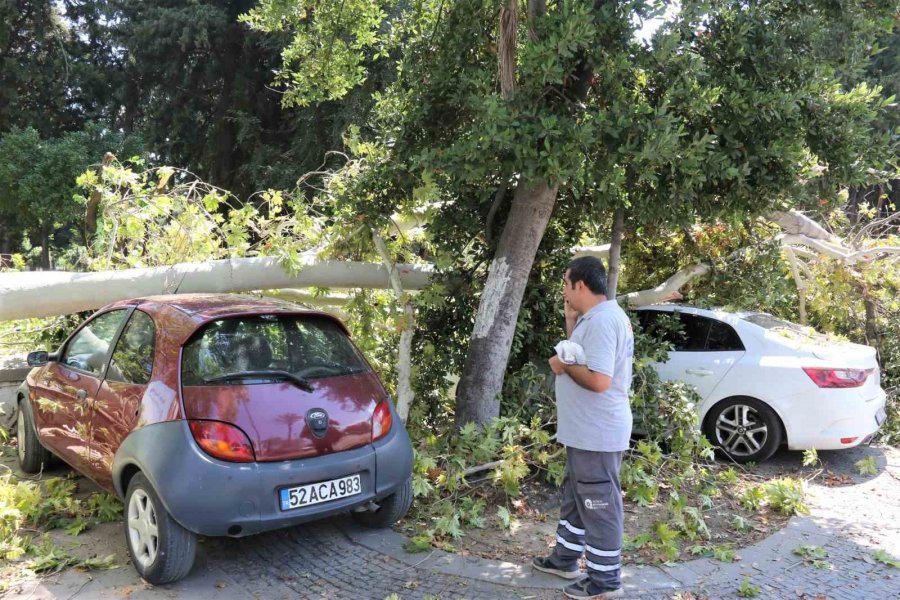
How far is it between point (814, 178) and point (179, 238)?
20.6 ft

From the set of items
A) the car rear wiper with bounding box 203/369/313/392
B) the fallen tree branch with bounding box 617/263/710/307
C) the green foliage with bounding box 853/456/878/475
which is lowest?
the green foliage with bounding box 853/456/878/475

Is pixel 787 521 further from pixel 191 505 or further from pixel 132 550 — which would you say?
pixel 132 550

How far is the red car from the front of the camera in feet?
11.6

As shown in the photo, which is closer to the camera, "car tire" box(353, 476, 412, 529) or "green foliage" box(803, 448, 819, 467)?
"car tire" box(353, 476, 412, 529)

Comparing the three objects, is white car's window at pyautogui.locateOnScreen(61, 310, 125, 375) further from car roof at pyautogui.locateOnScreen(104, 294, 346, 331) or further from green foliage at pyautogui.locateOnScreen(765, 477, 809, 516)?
green foliage at pyautogui.locateOnScreen(765, 477, 809, 516)

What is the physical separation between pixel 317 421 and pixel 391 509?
101 centimetres

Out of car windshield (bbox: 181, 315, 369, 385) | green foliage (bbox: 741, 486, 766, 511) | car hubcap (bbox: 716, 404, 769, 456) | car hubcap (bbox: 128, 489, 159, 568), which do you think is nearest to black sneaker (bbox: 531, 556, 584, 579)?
car windshield (bbox: 181, 315, 369, 385)

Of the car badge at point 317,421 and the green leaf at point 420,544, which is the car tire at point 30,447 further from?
the green leaf at point 420,544

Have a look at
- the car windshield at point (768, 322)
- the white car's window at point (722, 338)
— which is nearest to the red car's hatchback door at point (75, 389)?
the white car's window at point (722, 338)

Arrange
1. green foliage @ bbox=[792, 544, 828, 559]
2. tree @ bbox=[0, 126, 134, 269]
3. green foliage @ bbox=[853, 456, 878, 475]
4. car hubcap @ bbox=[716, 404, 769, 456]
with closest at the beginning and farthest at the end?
green foliage @ bbox=[792, 544, 828, 559] < green foliage @ bbox=[853, 456, 878, 475] < car hubcap @ bbox=[716, 404, 769, 456] < tree @ bbox=[0, 126, 134, 269]

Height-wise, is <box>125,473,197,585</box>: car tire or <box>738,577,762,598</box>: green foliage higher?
<box>125,473,197,585</box>: car tire

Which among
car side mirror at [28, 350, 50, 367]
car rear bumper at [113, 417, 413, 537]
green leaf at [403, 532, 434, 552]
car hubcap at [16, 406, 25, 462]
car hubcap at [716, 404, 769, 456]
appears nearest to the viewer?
car rear bumper at [113, 417, 413, 537]

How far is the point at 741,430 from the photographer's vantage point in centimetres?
628

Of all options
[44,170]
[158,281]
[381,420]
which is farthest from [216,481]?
[44,170]
